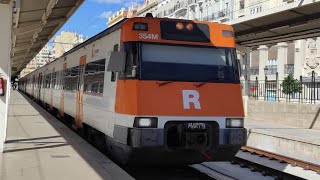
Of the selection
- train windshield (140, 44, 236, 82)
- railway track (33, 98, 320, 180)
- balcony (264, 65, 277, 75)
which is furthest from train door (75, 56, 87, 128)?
balcony (264, 65, 277, 75)

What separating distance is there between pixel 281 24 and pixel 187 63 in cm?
988

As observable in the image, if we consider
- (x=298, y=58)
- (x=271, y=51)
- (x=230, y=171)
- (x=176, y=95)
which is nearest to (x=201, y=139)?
(x=176, y=95)

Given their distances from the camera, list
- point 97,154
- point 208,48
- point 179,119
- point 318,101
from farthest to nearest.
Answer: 1. point 318,101
2. point 97,154
3. point 208,48
4. point 179,119

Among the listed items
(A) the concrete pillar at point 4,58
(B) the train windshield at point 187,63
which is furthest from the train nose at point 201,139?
(A) the concrete pillar at point 4,58

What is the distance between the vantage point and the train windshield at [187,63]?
327 inches

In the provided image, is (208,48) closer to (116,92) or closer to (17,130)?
(116,92)

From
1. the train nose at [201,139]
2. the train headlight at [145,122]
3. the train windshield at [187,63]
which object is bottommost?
the train nose at [201,139]

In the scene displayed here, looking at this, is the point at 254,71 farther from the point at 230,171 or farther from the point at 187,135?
the point at 187,135

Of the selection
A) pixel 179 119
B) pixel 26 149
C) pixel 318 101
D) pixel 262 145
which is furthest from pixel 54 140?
pixel 318 101

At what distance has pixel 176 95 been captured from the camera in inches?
325

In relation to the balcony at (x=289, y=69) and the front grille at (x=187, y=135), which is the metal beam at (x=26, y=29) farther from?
the balcony at (x=289, y=69)

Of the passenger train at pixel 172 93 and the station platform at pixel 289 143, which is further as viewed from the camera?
the station platform at pixel 289 143

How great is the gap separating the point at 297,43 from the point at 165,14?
3881cm

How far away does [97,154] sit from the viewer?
31.5 feet
